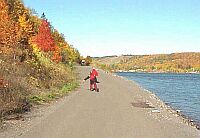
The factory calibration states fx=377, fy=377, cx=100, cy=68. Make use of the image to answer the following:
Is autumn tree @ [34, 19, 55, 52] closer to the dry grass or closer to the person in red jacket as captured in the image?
the dry grass

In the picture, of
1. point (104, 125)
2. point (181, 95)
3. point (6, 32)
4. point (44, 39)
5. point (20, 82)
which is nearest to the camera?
point (104, 125)

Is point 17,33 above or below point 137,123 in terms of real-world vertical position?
above

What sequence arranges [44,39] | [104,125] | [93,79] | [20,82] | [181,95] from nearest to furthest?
[104,125] < [20,82] < [93,79] < [181,95] < [44,39]

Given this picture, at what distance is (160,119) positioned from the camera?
1727 centimetres

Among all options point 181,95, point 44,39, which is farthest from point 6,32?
point 44,39

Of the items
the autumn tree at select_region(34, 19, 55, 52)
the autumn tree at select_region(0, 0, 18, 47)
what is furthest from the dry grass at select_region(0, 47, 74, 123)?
the autumn tree at select_region(34, 19, 55, 52)

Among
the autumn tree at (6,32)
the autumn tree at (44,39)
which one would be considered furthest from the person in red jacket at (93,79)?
the autumn tree at (44,39)

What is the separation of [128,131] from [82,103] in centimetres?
829

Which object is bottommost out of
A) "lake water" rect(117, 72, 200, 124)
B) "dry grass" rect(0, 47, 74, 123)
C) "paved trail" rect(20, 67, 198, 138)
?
"lake water" rect(117, 72, 200, 124)

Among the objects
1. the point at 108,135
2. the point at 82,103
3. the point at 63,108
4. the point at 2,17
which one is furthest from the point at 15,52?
the point at 108,135

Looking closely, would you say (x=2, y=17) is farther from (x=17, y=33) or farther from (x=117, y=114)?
(x=117, y=114)

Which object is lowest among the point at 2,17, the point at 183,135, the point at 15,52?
the point at 183,135

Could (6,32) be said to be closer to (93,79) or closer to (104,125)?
(93,79)

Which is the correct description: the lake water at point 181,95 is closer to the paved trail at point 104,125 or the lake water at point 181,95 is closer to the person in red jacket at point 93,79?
the paved trail at point 104,125
